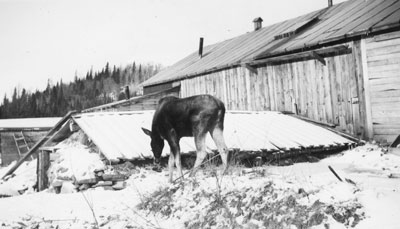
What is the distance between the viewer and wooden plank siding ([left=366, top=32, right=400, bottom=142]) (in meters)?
11.3

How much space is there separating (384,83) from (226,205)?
9.69 metres

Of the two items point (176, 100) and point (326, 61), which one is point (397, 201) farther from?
point (326, 61)

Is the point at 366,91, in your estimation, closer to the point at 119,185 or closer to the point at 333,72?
the point at 333,72

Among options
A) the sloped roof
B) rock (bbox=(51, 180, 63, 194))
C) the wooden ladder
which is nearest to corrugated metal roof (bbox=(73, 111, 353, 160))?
rock (bbox=(51, 180, 63, 194))

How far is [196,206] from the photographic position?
15.7 ft

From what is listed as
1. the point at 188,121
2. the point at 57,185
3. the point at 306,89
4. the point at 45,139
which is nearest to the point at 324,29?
the point at 306,89

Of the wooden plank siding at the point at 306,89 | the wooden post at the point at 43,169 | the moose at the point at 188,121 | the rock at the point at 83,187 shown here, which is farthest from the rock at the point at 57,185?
the wooden plank siding at the point at 306,89

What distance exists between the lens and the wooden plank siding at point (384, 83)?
11.3 metres

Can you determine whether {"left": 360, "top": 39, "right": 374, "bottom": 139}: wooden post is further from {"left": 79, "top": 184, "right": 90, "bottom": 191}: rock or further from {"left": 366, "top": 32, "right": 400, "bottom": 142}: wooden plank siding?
{"left": 79, "top": 184, "right": 90, "bottom": 191}: rock

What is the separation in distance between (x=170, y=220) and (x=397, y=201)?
9.34ft

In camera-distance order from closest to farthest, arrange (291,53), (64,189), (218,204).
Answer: (218,204) < (64,189) < (291,53)

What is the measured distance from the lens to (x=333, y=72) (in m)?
13.4

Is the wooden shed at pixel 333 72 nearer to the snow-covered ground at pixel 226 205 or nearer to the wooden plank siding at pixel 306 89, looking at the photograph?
the wooden plank siding at pixel 306 89

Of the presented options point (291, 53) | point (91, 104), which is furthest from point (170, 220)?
point (91, 104)
